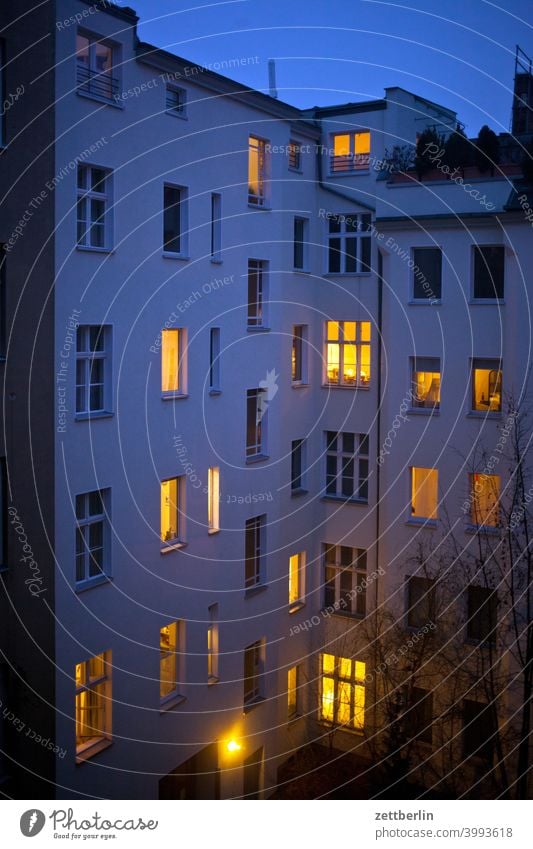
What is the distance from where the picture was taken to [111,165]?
9.34 metres

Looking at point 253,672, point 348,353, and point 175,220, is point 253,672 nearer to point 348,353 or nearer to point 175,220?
point 348,353

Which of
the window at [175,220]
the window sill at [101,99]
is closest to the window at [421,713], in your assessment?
the window at [175,220]

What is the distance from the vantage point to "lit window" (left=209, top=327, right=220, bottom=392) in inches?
445

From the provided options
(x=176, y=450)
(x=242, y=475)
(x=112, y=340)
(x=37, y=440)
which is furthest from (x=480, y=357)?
(x=37, y=440)

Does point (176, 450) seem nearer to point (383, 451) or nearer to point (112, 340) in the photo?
point (112, 340)

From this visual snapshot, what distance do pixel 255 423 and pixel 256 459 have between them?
47 centimetres

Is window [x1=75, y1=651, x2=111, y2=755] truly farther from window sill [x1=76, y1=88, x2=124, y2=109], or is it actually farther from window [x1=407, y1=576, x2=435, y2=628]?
window sill [x1=76, y1=88, x2=124, y2=109]

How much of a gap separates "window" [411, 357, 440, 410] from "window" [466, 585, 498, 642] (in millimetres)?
2463

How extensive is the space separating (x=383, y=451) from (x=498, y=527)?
211cm

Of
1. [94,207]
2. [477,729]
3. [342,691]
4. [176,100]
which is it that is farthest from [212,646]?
[176,100]

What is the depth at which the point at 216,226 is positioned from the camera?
11.2m

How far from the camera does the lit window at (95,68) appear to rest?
9008 mm

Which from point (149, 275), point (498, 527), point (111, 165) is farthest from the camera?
point (498, 527)

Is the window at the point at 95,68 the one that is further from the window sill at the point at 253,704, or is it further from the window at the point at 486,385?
the window sill at the point at 253,704
